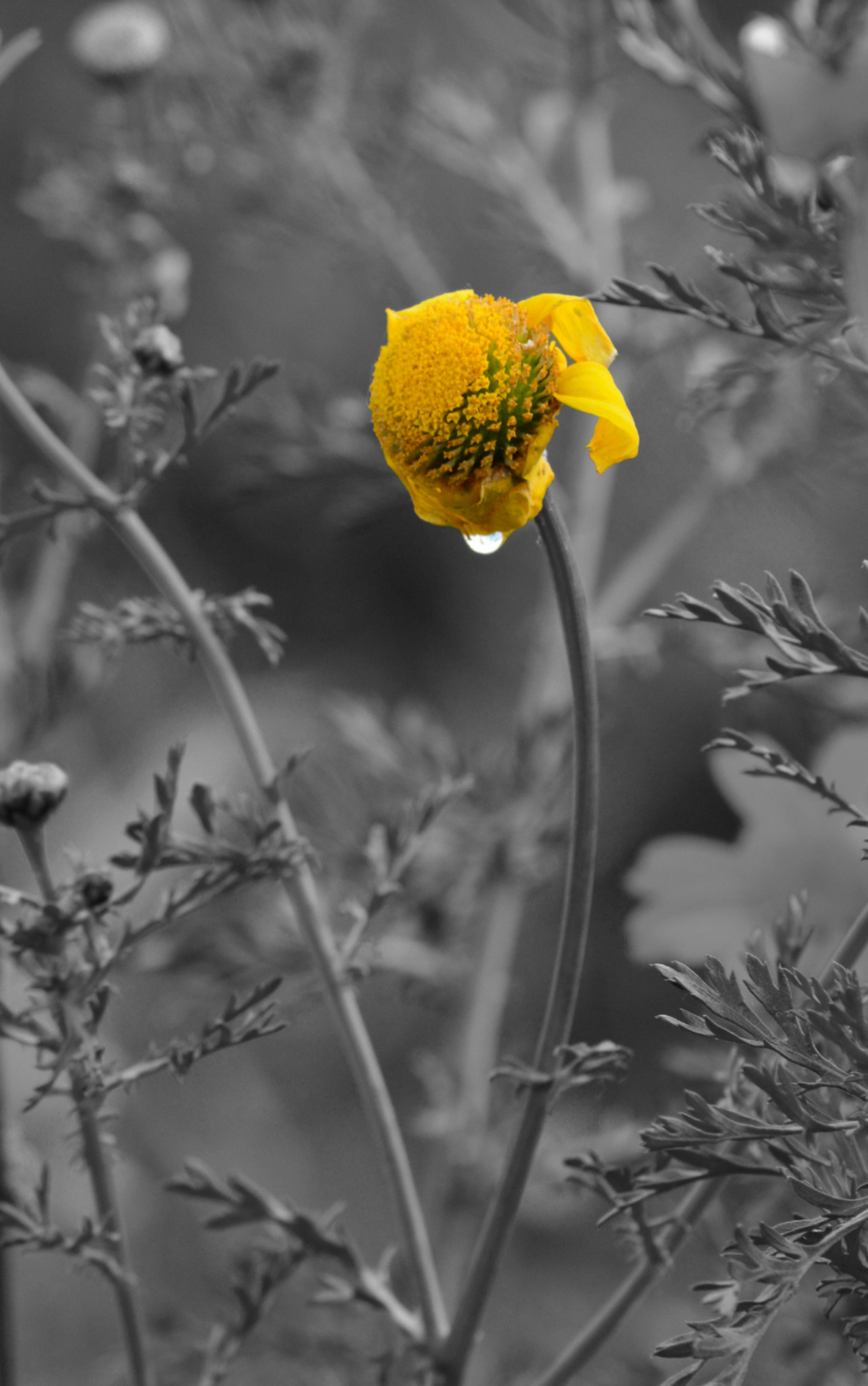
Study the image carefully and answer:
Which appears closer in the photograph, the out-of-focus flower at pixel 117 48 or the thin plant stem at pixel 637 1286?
the thin plant stem at pixel 637 1286

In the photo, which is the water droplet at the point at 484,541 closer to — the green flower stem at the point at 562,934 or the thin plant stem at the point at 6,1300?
the green flower stem at the point at 562,934

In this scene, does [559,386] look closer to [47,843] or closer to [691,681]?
[47,843]

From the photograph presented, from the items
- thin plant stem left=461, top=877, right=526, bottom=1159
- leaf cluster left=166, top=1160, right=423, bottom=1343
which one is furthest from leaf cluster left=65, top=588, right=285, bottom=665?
thin plant stem left=461, top=877, right=526, bottom=1159

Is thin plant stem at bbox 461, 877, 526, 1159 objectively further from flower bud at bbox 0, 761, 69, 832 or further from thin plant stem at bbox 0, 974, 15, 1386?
flower bud at bbox 0, 761, 69, 832

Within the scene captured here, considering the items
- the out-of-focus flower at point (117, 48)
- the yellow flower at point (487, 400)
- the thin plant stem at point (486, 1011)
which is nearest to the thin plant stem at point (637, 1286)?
the yellow flower at point (487, 400)

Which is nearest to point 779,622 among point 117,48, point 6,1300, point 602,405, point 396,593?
point 602,405

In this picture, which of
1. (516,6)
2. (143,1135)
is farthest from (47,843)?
(516,6)

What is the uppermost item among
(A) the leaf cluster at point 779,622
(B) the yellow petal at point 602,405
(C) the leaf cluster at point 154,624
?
(C) the leaf cluster at point 154,624

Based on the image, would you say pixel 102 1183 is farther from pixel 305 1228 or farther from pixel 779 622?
pixel 779 622
